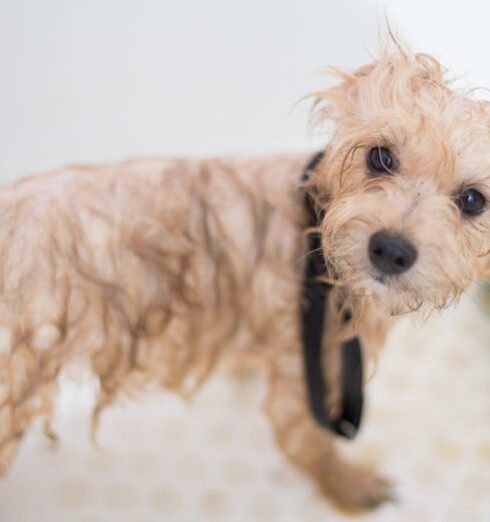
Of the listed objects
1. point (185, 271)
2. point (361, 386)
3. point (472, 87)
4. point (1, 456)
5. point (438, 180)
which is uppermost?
point (472, 87)

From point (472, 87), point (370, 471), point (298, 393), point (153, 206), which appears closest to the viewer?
point (472, 87)

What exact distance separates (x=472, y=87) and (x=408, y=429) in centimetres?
111

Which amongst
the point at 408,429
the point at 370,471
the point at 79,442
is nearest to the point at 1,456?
the point at 79,442

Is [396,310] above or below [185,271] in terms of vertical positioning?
above

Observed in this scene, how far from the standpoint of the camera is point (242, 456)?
5.59ft

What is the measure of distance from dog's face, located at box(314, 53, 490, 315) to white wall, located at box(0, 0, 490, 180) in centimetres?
38

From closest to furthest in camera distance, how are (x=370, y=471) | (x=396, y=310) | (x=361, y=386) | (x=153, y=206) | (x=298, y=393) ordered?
1. (x=396, y=310)
2. (x=153, y=206)
3. (x=361, y=386)
4. (x=298, y=393)
5. (x=370, y=471)

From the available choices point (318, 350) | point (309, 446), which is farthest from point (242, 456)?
point (318, 350)

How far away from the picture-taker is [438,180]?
884 mm

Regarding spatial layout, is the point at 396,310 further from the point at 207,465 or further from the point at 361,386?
the point at 207,465

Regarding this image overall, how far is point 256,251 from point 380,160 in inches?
16.8

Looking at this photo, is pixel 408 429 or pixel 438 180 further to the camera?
pixel 408 429

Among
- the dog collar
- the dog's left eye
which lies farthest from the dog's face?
the dog collar

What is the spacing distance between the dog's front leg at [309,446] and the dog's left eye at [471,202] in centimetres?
59
